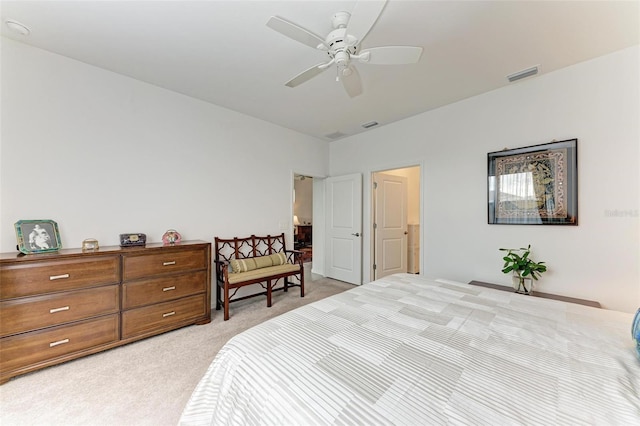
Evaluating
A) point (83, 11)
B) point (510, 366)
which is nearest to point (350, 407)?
point (510, 366)

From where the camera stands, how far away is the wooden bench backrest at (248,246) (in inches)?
136

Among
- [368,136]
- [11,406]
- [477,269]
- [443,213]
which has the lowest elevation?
[11,406]

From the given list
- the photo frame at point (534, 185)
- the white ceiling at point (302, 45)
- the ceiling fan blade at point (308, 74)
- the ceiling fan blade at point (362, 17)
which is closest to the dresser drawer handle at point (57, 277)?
the white ceiling at point (302, 45)

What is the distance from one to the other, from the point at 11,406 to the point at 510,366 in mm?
2897

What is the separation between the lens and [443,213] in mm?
3445

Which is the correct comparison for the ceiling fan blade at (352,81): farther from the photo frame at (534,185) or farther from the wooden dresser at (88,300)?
the wooden dresser at (88,300)

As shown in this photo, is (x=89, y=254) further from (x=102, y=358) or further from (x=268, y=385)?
(x=268, y=385)

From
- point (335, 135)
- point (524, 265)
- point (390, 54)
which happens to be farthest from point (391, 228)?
point (390, 54)

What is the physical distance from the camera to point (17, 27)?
6.51 feet

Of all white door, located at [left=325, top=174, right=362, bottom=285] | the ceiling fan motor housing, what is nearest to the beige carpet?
white door, located at [left=325, top=174, right=362, bottom=285]

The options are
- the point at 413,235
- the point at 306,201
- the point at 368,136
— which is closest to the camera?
the point at 368,136

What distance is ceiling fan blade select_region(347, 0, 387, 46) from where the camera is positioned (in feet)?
4.50

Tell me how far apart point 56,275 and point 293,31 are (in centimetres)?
262

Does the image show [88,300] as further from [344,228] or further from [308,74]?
[344,228]
